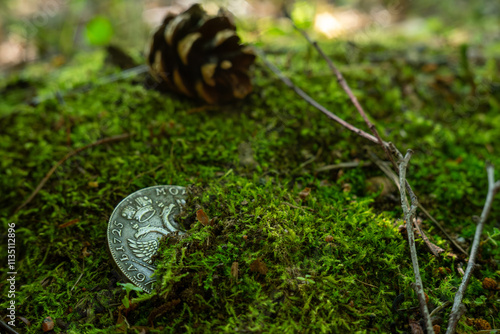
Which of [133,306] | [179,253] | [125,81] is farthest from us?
[125,81]

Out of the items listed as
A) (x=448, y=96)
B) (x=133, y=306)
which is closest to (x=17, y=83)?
(x=133, y=306)

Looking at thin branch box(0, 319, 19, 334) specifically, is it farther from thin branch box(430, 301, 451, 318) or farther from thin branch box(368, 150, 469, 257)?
thin branch box(368, 150, 469, 257)

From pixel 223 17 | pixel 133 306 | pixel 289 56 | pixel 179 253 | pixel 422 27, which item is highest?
pixel 422 27

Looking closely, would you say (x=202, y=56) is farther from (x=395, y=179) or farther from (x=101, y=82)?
(x=395, y=179)

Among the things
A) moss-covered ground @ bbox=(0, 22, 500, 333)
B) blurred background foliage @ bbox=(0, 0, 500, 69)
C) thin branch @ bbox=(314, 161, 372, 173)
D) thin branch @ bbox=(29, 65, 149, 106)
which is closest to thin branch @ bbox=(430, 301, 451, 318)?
moss-covered ground @ bbox=(0, 22, 500, 333)

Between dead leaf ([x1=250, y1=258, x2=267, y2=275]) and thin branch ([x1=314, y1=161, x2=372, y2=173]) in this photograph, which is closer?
dead leaf ([x1=250, y1=258, x2=267, y2=275])

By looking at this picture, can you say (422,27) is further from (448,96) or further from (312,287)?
(312,287)

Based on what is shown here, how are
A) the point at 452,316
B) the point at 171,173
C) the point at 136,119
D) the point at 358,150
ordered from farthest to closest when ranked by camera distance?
the point at 136,119, the point at 358,150, the point at 171,173, the point at 452,316
